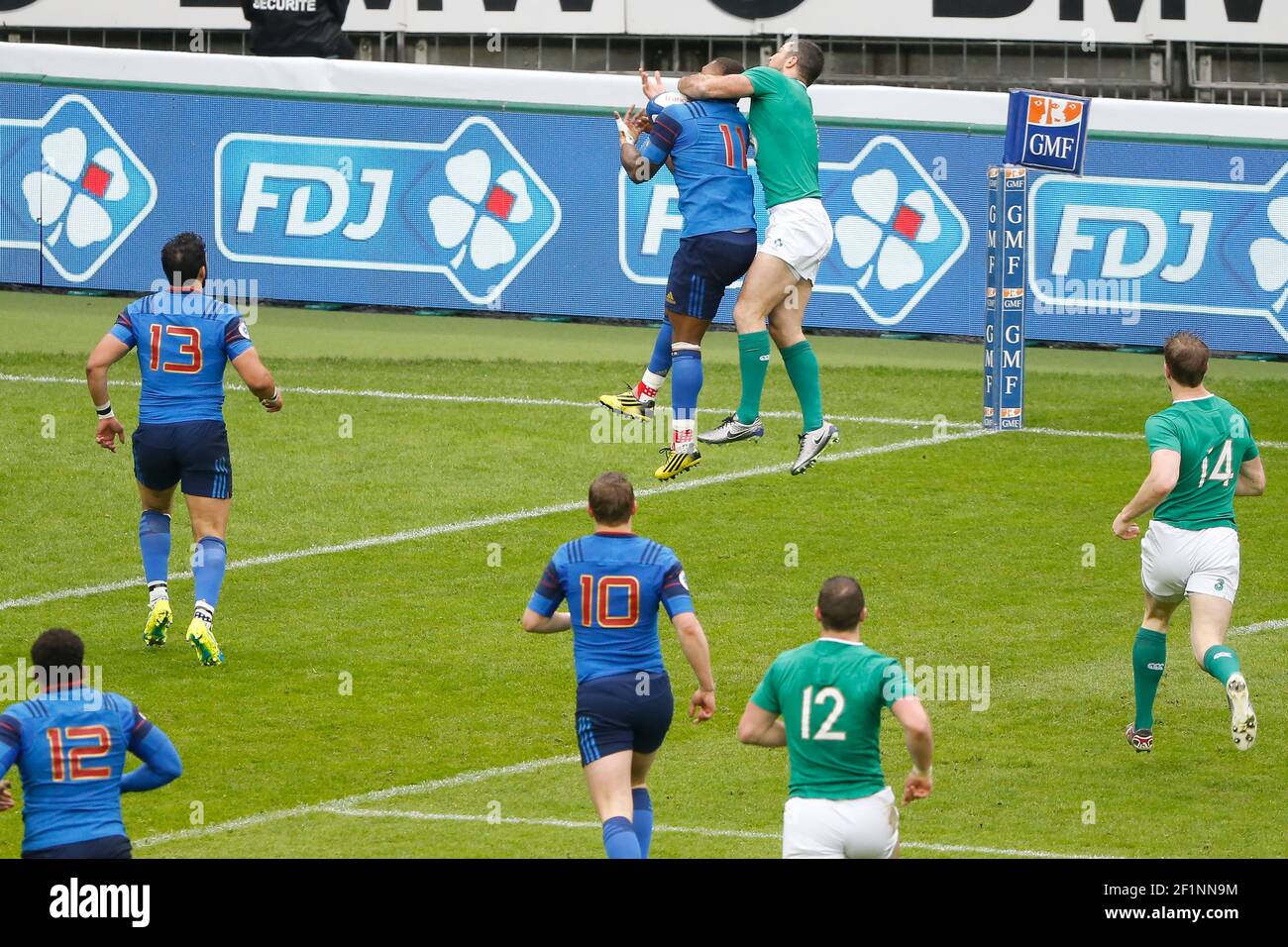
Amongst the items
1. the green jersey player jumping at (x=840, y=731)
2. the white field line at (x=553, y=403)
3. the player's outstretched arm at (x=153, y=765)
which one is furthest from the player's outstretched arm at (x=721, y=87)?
the white field line at (x=553, y=403)

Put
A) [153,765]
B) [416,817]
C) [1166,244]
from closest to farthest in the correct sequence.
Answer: [153,765] < [416,817] < [1166,244]

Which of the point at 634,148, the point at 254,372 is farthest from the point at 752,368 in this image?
the point at 254,372

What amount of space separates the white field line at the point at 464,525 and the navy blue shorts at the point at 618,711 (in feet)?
24.5

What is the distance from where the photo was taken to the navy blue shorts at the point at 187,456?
47.3 ft

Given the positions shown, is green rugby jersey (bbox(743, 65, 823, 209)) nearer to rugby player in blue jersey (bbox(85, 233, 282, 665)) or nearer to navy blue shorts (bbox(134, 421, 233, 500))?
rugby player in blue jersey (bbox(85, 233, 282, 665))

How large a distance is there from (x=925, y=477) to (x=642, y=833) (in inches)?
395

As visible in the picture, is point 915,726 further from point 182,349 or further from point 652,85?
point 182,349

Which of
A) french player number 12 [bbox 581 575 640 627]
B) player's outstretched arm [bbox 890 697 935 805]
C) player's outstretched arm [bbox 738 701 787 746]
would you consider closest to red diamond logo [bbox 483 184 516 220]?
french player number 12 [bbox 581 575 640 627]

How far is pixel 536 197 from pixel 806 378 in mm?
9604

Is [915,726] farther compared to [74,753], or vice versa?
[915,726]

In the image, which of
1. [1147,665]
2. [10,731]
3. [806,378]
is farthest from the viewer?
[806,378]

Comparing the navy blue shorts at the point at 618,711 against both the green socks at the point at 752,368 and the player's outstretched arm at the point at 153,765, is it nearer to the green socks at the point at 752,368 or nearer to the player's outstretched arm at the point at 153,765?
the player's outstretched arm at the point at 153,765

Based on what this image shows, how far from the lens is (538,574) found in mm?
17234
